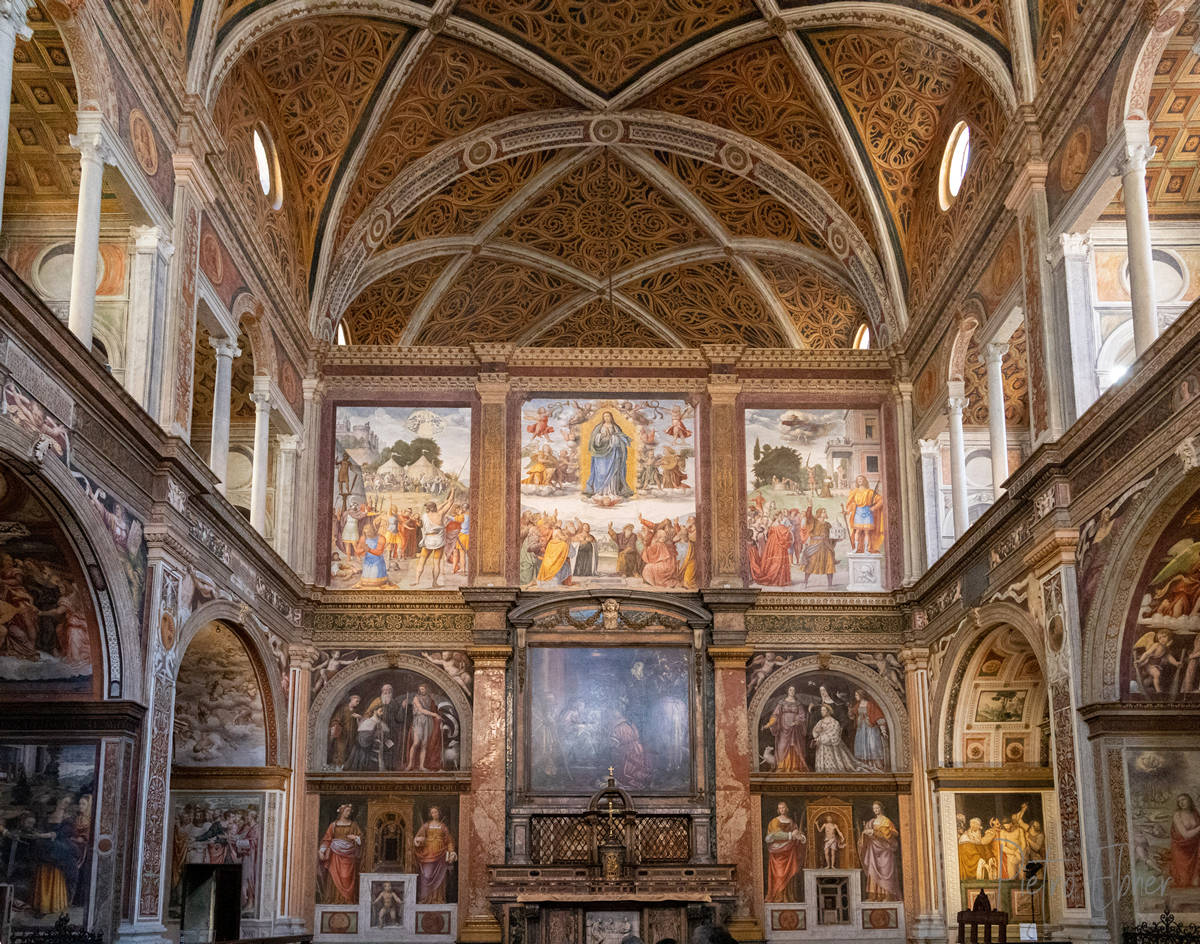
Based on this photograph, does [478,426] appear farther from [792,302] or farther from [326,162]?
[792,302]

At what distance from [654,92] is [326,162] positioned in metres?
6.28

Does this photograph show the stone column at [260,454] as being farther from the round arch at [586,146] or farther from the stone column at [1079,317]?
the stone column at [1079,317]

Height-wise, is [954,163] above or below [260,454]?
above

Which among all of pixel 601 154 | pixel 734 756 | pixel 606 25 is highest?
pixel 606 25

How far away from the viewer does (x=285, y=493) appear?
27.4m

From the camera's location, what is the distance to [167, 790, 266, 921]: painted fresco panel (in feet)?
81.0

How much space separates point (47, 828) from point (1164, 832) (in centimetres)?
1256

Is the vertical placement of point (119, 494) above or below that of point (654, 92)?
below

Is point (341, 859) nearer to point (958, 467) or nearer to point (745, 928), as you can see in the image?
point (745, 928)

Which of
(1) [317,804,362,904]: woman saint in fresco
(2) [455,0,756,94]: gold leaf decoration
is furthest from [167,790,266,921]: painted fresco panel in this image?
(2) [455,0,756,94]: gold leaf decoration

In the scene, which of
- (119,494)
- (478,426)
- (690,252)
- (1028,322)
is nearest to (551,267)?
(690,252)

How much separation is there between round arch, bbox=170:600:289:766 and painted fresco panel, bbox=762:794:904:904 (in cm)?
863

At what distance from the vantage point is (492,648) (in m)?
27.0


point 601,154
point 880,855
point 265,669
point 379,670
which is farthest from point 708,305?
point 265,669
